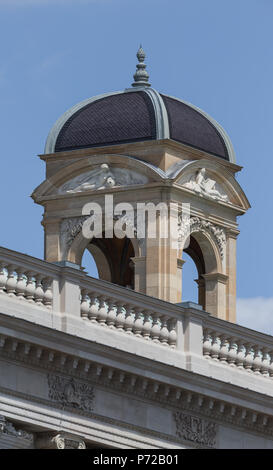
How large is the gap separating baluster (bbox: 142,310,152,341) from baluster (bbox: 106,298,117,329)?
0.95 meters

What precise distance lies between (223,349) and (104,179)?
6.85 meters

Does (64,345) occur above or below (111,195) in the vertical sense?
below

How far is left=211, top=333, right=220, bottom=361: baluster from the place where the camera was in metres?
51.8

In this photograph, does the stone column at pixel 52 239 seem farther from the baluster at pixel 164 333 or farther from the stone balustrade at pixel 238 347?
the baluster at pixel 164 333

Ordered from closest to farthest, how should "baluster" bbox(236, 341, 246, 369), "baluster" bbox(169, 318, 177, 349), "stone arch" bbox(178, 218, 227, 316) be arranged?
"baluster" bbox(169, 318, 177, 349)
"baluster" bbox(236, 341, 246, 369)
"stone arch" bbox(178, 218, 227, 316)

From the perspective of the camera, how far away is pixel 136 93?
195ft

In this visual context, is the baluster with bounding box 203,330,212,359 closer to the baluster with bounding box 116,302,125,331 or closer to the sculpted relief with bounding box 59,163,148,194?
the baluster with bounding box 116,302,125,331

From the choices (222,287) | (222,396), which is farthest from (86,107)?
(222,396)

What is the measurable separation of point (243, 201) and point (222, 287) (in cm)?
203

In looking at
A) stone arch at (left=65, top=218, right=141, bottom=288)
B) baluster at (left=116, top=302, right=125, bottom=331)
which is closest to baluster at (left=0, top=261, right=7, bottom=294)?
baluster at (left=116, top=302, right=125, bottom=331)

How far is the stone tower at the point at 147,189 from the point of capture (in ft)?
188

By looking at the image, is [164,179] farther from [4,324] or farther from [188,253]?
[4,324]

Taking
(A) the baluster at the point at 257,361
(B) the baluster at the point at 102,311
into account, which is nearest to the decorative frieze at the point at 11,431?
(B) the baluster at the point at 102,311

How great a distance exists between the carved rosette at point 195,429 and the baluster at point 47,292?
3.87 m
